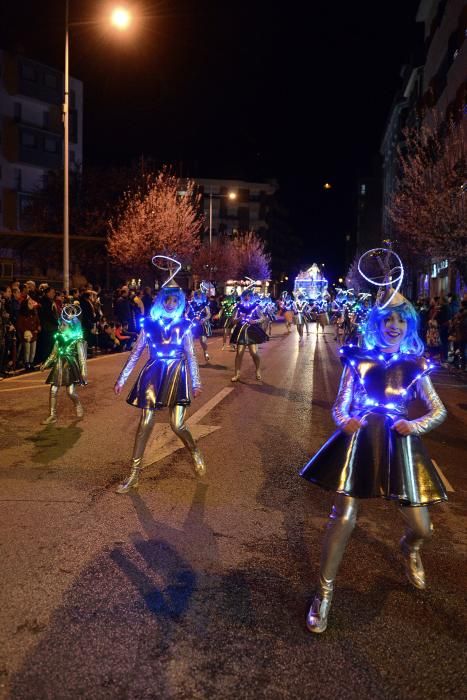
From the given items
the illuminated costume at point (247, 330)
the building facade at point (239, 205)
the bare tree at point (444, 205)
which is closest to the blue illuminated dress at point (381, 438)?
the illuminated costume at point (247, 330)

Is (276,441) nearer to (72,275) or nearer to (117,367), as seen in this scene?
(117,367)

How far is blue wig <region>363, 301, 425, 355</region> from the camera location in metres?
4.03

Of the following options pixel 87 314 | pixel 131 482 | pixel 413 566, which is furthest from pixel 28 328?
pixel 413 566

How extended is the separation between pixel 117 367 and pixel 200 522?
11521mm

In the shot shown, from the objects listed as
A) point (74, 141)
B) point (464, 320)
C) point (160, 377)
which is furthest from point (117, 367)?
point (74, 141)

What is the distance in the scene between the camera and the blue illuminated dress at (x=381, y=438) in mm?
3748

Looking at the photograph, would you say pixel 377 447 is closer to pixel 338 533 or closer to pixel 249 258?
pixel 338 533

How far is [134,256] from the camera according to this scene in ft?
126

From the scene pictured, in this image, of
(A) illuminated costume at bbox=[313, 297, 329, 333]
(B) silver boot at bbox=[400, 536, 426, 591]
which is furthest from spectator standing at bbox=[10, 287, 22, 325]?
(A) illuminated costume at bbox=[313, 297, 329, 333]

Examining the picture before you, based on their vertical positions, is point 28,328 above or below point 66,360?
above

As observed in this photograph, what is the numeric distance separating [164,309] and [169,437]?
103 inches

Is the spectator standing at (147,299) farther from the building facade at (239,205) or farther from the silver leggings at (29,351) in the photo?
the building facade at (239,205)

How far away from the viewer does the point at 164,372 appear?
6.30 meters

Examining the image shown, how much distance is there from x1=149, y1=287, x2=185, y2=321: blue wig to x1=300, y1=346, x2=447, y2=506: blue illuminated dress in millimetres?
2741
